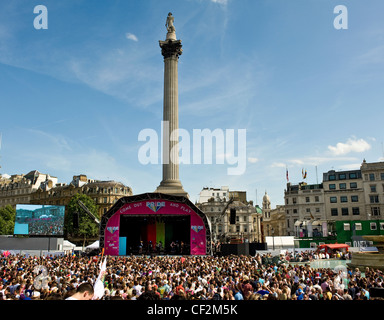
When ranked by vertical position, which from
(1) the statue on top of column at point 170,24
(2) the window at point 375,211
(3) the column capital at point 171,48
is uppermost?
(1) the statue on top of column at point 170,24

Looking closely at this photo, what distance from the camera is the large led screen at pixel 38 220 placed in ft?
160

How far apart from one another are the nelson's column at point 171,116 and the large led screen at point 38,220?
18147mm

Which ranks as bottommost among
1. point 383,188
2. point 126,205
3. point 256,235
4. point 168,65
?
point 256,235

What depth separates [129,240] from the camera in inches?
1858

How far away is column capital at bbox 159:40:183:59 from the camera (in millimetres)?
53844

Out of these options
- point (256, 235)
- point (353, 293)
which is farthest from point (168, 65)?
point (256, 235)

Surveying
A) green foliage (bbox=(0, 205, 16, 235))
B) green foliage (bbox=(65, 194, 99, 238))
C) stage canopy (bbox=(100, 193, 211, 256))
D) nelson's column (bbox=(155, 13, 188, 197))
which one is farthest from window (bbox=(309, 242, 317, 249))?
green foliage (bbox=(0, 205, 16, 235))

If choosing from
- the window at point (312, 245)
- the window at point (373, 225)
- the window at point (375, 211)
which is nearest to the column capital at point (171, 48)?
the window at point (312, 245)

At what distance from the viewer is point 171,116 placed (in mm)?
50719

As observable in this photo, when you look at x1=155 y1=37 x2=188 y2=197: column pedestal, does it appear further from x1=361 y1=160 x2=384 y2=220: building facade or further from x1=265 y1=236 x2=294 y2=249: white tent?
x1=361 y1=160 x2=384 y2=220: building facade

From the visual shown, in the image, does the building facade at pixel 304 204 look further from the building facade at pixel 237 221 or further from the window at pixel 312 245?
the window at pixel 312 245
